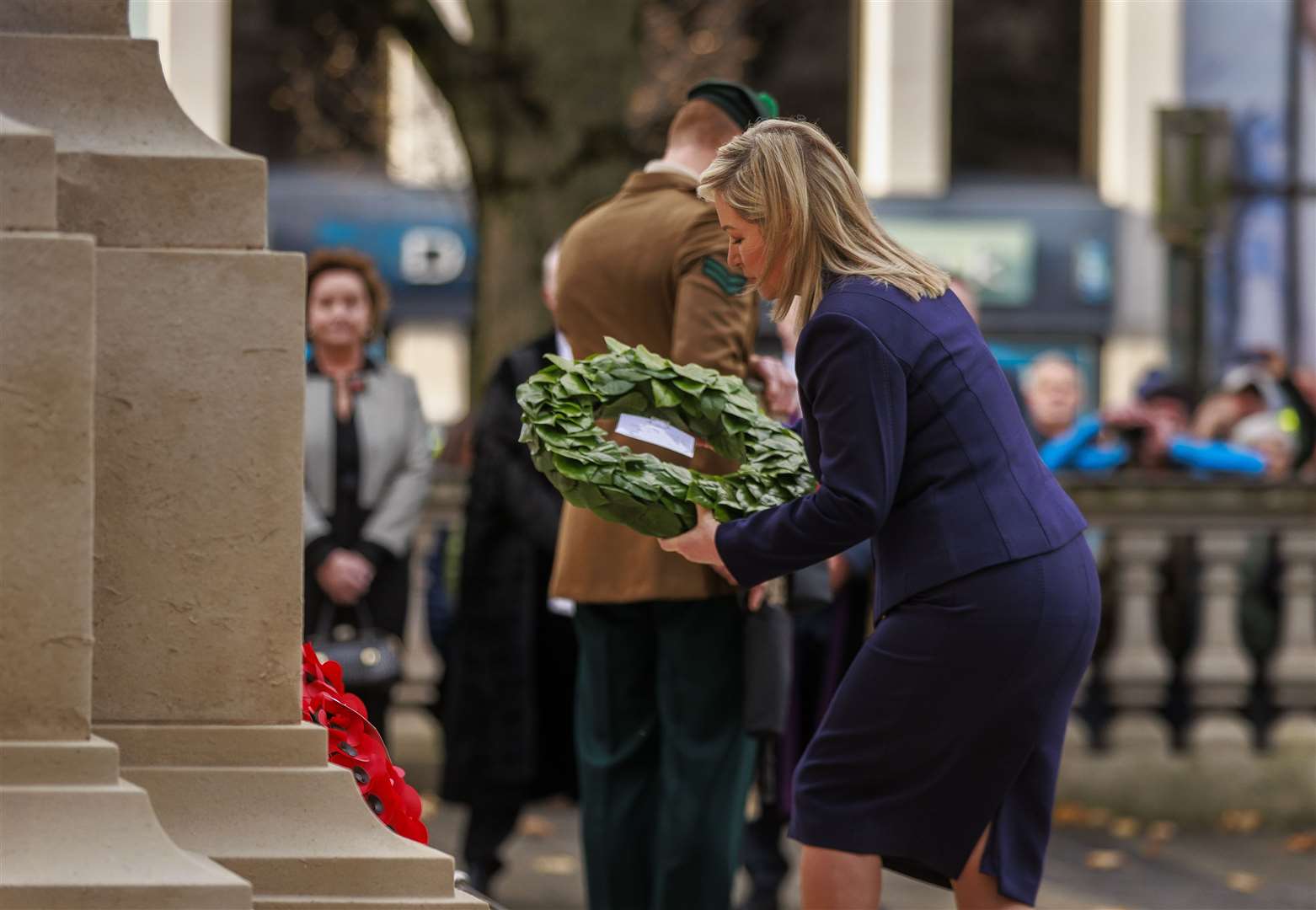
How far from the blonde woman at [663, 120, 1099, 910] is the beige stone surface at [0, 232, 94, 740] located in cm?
126

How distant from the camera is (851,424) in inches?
159

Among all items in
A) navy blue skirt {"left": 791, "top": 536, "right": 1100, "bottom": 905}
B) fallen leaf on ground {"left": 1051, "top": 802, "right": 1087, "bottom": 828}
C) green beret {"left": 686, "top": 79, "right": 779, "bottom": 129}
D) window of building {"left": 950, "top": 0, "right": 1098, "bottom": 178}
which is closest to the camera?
navy blue skirt {"left": 791, "top": 536, "right": 1100, "bottom": 905}

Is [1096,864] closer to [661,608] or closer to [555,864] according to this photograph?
[555,864]

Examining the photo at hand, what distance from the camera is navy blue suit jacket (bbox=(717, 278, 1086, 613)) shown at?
A: 4.03m

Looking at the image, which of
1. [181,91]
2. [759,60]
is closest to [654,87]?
[759,60]

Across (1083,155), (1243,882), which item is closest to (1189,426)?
(1243,882)

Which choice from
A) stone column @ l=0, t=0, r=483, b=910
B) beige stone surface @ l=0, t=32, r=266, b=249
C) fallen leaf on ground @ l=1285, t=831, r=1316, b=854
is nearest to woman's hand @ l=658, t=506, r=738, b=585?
stone column @ l=0, t=0, r=483, b=910

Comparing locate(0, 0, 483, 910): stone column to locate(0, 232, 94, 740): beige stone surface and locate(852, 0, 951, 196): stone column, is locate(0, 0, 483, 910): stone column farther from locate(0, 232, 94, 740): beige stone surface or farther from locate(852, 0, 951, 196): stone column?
locate(852, 0, 951, 196): stone column

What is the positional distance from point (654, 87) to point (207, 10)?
5204mm

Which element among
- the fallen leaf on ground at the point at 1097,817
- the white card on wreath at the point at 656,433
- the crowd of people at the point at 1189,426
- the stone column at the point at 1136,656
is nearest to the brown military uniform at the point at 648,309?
the white card on wreath at the point at 656,433

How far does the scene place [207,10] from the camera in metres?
23.5

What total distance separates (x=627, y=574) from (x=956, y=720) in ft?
4.76

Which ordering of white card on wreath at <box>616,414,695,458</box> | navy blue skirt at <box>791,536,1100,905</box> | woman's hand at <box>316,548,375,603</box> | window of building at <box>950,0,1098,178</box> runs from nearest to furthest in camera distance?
navy blue skirt at <box>791,536,1100,905</box>
white card on wreath at <box>616,414,695,458</box>
woman's hand at <box>316,548,375,603</box>
window of building at <box>950,0,1098,178</box>

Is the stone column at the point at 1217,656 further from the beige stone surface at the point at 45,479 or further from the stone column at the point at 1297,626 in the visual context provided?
the beige stone surface at the point at 45,479
